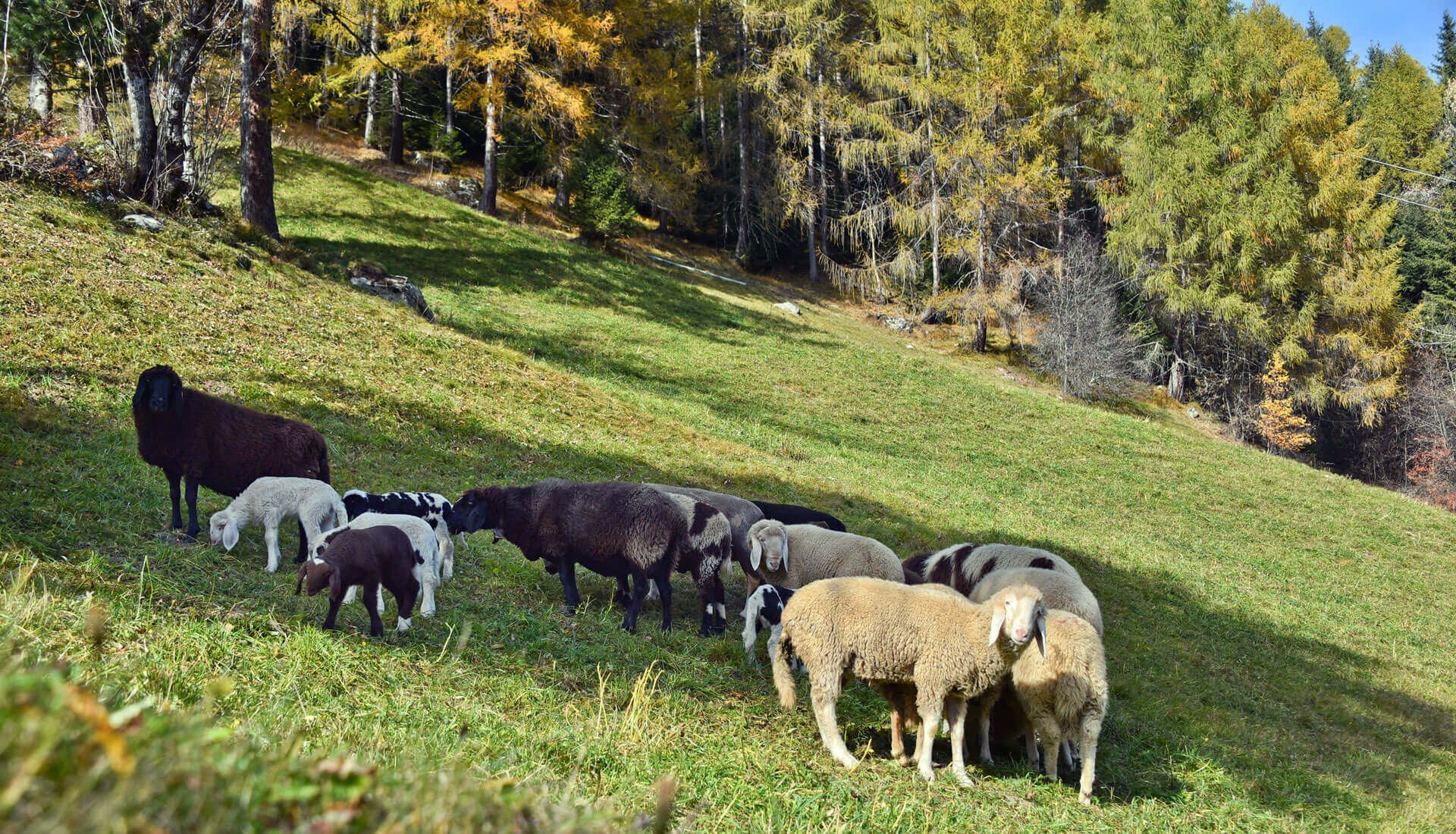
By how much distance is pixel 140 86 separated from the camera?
17.6 metres

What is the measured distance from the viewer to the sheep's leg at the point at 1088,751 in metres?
7.41

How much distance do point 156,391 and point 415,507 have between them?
2619 mm

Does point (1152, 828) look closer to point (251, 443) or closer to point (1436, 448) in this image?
point (251, 443)

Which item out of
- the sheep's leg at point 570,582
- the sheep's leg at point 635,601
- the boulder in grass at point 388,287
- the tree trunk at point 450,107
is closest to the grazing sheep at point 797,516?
the sheep's leg at point 635,601

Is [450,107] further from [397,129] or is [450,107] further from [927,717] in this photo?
[927,717]

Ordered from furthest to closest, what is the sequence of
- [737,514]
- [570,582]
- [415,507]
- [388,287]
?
[388,287] < [737,514] < [415,507] < [570,582]

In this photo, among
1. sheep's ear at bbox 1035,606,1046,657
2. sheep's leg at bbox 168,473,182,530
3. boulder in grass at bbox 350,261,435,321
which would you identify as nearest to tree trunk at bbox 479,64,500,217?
boulder in grass at bbox 350,261,435,321

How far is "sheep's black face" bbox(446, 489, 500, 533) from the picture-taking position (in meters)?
9.77

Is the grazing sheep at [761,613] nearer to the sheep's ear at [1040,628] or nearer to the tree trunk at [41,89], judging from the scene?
the sheep's ear at [1040,628]

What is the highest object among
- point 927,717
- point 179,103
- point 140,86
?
point 140,86

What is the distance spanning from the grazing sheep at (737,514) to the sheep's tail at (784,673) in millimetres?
2508

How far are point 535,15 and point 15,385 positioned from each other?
24.9 meters

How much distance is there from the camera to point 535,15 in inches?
1270

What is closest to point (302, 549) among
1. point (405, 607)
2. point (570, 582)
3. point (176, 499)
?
point (176, 499)
